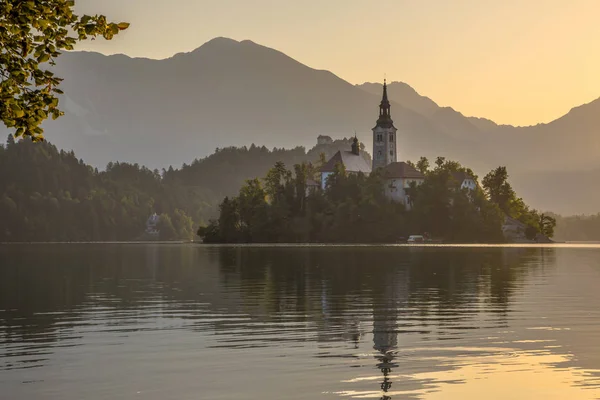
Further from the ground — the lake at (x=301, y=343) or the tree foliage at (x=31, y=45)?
the tree foliage at (x=31, y=45)

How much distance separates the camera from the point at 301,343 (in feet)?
114

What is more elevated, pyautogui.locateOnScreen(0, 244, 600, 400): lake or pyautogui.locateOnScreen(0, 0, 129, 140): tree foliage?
pyautogui.locateOnScreen(0, 0, 129, 140): tree foliage

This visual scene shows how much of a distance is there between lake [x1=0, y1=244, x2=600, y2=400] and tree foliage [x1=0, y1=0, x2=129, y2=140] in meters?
7.18

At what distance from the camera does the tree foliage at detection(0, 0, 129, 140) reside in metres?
22.6

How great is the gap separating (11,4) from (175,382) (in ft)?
35.7

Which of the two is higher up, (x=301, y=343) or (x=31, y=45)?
(x=31, y=45)

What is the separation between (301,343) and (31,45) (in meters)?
15.8

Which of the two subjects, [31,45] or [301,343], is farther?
[301,343]

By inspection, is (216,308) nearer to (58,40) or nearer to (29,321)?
(29,321)

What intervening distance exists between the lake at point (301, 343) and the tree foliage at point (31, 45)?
718 cm

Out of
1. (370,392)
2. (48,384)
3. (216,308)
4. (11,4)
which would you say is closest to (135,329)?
(216,308)

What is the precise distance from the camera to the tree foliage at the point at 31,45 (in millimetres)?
22594

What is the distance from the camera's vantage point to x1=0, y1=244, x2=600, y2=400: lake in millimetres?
25938

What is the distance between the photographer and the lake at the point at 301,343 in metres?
25.9
